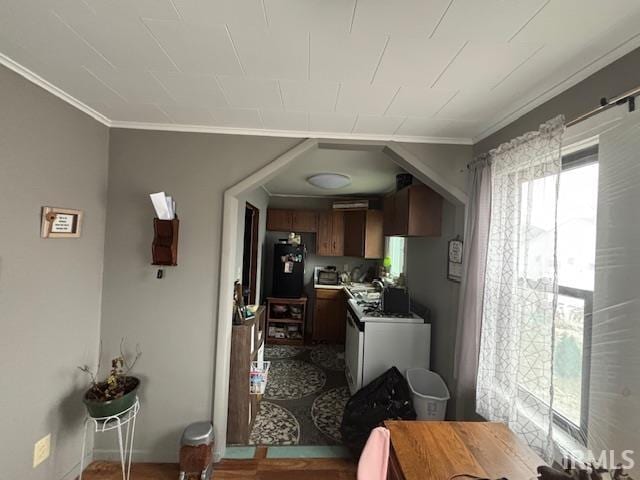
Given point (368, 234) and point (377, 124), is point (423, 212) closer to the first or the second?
point (377, 124)

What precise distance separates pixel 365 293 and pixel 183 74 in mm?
3280

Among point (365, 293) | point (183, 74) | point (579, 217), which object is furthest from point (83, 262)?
point (365, 293)

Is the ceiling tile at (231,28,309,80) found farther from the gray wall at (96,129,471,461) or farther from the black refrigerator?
the black refrigerator

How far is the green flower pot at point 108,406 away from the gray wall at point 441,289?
2178mm

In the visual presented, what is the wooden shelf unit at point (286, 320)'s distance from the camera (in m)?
4.30

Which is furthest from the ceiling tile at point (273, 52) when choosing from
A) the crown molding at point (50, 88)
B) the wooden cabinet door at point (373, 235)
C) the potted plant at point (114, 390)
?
the wooden cabinet door at point (373, 235)

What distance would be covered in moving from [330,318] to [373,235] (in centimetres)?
150

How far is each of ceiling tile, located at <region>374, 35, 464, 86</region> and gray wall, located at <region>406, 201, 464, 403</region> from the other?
3.67 ft

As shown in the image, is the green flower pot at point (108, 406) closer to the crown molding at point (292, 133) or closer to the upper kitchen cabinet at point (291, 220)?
the crown molding at point (292, 133)

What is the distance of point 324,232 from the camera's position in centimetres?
457

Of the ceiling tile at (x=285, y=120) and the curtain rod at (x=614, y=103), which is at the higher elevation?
the ceiling tile at (x=285, y=120)

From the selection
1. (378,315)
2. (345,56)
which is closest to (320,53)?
(345,56)

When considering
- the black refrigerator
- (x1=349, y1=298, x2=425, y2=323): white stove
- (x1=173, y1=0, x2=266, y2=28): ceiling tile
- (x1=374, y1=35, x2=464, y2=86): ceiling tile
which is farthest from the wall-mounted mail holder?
the black refrigerator

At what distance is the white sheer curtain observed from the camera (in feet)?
3.99
